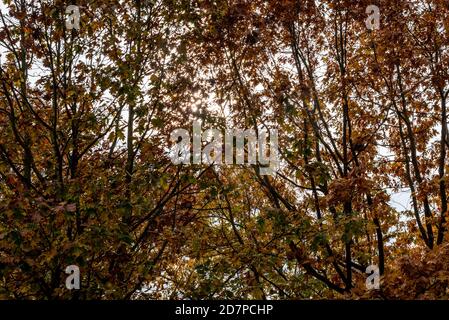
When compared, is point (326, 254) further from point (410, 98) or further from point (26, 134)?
point (26, 134)

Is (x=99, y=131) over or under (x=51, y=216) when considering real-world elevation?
over

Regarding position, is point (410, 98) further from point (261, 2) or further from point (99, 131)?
point (99, 131)

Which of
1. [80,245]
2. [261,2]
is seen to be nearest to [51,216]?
[80,245]

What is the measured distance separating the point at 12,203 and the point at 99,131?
311cm

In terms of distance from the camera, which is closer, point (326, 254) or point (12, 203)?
point (12, 203)

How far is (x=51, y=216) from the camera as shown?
284 inches

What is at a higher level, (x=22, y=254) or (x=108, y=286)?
(x=22, y=254)
